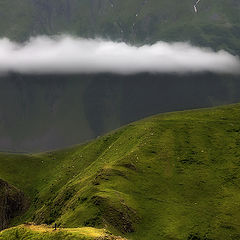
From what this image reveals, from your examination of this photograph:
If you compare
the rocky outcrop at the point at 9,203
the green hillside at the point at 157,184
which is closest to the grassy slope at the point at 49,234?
the green hillside at the point at 157,184

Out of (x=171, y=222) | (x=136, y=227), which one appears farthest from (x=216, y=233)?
(x=136, y=227)

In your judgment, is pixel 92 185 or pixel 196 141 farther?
pixel 196 141

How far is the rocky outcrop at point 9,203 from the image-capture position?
540 feet

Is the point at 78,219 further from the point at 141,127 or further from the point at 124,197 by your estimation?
the point at 141,127

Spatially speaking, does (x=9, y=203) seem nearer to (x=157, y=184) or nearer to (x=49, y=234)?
(x=157, y=184)

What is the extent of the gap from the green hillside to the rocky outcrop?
176 inches

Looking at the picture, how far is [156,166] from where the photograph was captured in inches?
5108

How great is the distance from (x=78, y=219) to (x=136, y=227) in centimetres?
1310

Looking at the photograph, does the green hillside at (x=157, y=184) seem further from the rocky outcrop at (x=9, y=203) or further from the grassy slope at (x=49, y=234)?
the grassy slope at (x=49, y=234)

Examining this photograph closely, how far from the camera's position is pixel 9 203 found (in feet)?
A: 554

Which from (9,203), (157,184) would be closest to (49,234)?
(157,184)

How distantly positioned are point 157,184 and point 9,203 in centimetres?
7664

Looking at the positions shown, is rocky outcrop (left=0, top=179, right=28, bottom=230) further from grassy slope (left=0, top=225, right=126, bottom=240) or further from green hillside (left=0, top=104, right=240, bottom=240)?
grassy slope (left=0, top=225, right=126, bottom=240)

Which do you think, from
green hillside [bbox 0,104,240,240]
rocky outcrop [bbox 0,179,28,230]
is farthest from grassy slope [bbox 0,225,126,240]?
rocky outcrop [bbox 0,179,28,230]
